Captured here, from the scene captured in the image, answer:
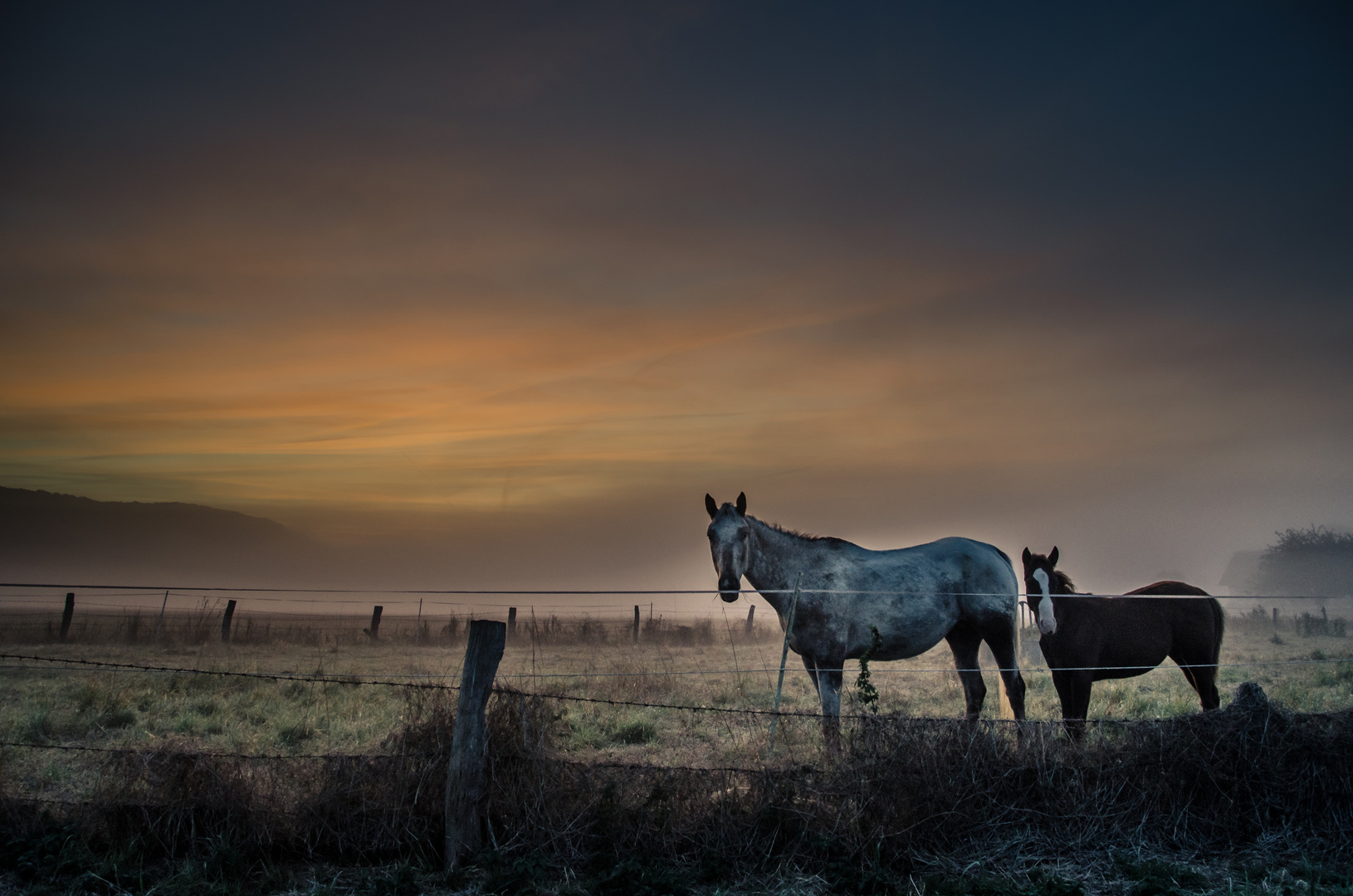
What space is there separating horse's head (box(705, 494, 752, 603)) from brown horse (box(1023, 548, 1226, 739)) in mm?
2846

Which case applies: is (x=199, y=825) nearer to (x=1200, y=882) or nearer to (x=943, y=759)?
(x=943, y=759)

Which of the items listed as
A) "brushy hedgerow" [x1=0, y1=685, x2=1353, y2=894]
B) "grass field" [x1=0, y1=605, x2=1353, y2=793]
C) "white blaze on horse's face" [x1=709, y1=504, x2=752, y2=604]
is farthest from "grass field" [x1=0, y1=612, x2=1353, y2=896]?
"white blaze on horse's face" [x1=709, y1=504, x2=752, y2=604]

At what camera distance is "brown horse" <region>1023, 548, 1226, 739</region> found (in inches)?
308

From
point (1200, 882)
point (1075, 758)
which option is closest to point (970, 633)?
point (1075, 758)

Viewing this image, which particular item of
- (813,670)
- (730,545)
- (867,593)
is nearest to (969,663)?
(867,593)

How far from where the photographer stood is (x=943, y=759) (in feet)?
16.9

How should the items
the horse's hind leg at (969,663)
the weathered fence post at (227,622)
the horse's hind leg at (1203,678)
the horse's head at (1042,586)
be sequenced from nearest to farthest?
the horse's head at (1042,586), the horse's hind leg at (1203,678), the horse's hind leg at (969,663), the weathered fence post at (227,622)

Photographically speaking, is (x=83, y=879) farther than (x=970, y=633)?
No

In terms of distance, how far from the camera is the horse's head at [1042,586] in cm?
761

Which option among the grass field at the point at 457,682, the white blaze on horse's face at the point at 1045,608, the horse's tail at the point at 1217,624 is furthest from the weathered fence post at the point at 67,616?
the horse's tail at the point at 1217,624

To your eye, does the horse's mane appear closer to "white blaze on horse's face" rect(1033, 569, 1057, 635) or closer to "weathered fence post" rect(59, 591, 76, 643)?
"white blaze on horse's face" rect(1033, 569, 1057, 635)

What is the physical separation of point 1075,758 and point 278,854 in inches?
202

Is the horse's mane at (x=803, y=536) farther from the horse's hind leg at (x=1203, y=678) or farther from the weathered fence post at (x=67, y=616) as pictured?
the weathered fence post at (x=67, y=616)

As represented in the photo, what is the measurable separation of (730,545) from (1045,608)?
121 inches
